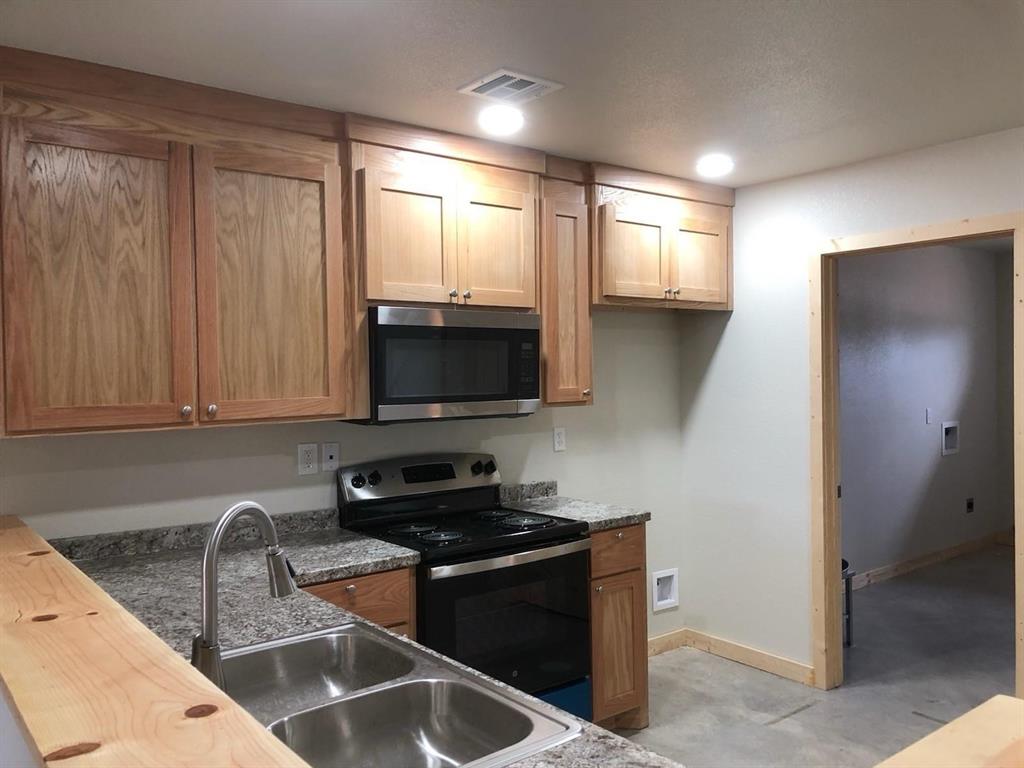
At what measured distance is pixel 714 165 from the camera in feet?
11.2

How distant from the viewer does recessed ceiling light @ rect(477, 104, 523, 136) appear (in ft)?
8.61

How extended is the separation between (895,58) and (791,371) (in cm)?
170

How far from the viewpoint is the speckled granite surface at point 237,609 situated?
1.04 metres

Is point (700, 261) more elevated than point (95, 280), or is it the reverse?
point (700, 261)

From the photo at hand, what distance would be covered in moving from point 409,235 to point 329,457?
872 mm

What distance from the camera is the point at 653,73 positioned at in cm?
232

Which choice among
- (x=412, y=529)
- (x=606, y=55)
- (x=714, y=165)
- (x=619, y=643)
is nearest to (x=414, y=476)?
(x=412, y=529)

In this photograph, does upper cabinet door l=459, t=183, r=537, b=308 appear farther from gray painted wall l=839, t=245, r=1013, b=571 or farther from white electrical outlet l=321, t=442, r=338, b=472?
gray painted wall l=839, t=245, r=1013, b=571

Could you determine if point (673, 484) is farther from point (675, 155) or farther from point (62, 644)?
point (62, 644)

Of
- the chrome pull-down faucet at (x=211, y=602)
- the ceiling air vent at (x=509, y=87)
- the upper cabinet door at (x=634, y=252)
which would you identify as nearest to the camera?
the chrome pull-down faucet at (x=211, y=602)

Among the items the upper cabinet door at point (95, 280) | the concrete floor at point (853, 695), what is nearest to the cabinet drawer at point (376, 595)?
the upper cabinet door at point (95, 280)

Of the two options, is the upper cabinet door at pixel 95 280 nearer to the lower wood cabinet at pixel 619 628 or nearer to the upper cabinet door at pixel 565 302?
the upper cabinet door at pixel 565 302

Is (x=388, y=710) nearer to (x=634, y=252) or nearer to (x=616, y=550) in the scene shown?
(x=616, y=550)

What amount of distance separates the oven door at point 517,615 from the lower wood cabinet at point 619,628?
0.29 feet
